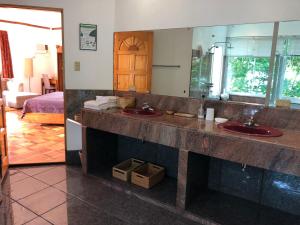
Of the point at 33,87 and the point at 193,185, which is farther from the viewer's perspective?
the point at 33,87

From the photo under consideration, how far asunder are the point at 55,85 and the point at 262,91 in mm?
7399

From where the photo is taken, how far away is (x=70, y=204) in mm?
2469

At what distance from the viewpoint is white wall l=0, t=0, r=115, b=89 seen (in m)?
3.06

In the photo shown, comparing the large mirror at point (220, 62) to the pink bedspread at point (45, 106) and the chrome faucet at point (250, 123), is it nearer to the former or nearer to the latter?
the chrome faucet at point (250, 123)

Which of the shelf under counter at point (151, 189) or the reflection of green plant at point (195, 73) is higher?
the reflection of green plant at point (195, 73)

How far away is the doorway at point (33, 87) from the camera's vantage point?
3.94 metres

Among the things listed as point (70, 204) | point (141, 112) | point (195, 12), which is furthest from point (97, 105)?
point (195, 12)

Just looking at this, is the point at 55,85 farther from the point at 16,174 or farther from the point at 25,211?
the point at 25,211

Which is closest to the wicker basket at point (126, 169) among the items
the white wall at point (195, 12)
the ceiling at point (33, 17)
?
the white wall at point (195, 12)

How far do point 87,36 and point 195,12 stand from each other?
137cm

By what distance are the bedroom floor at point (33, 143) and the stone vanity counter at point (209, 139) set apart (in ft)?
4.29

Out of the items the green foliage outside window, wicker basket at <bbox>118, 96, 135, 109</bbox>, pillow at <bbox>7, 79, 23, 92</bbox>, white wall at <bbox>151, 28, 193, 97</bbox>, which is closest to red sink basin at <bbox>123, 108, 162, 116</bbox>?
wicker basket at <bbox>118, 96, 135, 109</bbox>

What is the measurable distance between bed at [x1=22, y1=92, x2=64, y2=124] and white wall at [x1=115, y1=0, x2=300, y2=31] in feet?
8.99

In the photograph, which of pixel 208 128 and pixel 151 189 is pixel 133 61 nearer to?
pixel 208 128
